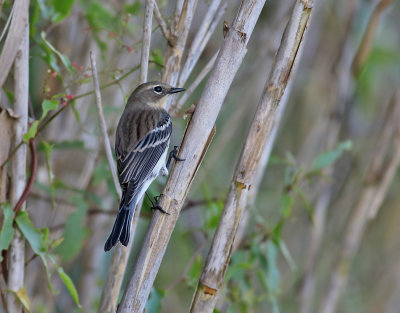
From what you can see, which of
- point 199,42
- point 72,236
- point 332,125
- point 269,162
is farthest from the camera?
point 332,125

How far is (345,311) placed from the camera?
5.41m

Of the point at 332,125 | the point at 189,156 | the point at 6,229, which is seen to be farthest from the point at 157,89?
the point at 332,125

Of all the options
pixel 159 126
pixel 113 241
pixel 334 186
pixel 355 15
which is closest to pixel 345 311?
pixel 334 186

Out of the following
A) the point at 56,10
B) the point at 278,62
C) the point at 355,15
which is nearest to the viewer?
the point at 278,62

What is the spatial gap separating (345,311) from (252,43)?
2.56 metres

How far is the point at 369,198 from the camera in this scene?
383 cm

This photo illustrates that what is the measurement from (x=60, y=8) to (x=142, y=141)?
0.81 m

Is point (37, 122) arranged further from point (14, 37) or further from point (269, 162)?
point (269, 162)

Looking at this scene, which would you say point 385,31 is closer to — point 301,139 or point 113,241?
point 301,139

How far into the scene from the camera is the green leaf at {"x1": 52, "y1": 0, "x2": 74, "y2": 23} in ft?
9.12

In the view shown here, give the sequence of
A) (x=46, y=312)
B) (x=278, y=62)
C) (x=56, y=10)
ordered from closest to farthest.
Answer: (x=278, y=62) < (x=56, y=10) < (x=46, y=312)

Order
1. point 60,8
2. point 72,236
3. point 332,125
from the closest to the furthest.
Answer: point 60,8 < point 72,236 < point 332,125

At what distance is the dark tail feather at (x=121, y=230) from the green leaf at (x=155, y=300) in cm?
40

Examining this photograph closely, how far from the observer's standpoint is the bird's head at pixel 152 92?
2.73 meters
